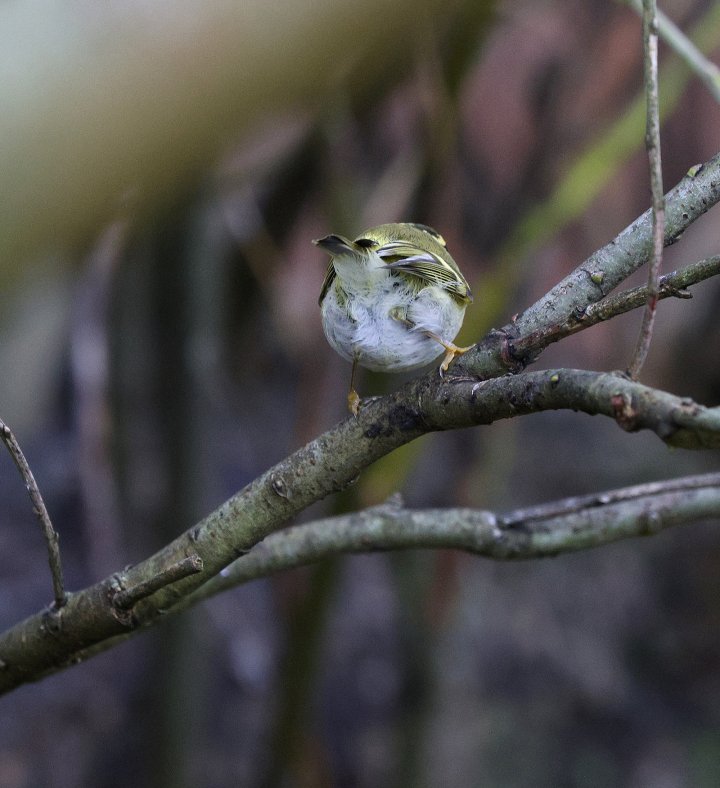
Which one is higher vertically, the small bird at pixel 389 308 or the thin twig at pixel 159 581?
the small bird at pixel 389 308

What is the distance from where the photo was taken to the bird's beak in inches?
59.8

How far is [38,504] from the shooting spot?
1.24 meters

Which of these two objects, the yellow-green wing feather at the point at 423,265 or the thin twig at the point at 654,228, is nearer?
the thin twig at the point at 654,228

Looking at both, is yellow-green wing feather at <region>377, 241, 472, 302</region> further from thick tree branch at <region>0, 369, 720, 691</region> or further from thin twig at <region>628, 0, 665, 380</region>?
thin twig at <region>628, 0, 665, 380</region>

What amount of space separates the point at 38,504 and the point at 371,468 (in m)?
1.56

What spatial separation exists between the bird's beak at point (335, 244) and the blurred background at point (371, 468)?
0.26 metres

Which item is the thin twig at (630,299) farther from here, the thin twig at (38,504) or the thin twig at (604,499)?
the thin twig at (38,504)

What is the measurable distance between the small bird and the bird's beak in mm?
16

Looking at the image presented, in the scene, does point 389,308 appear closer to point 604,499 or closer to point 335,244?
point 335,244

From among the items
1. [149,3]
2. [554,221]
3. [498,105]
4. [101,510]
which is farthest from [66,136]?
[498,105]

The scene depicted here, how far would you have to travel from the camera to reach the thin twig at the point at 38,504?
3.94 ft

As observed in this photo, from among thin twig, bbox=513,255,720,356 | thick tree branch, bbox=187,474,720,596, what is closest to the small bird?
thick tree branch, bbox=187,474,720,596

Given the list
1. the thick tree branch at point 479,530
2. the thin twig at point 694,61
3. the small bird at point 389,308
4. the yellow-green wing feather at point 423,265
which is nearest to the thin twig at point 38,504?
the thick tree branch at point 479,530

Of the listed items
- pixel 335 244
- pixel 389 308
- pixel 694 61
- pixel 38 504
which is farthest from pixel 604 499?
pixel 38 504
